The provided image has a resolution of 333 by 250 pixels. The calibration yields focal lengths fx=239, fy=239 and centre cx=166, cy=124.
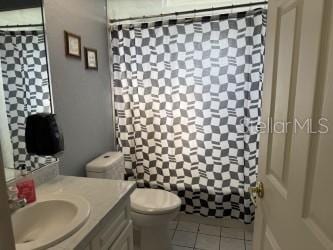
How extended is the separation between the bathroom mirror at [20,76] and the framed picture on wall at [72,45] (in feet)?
0.72

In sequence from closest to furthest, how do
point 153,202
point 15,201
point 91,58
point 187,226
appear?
point 15,201 < point 153,202 < point 91,58 < point 187,226

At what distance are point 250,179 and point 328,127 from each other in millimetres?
1670

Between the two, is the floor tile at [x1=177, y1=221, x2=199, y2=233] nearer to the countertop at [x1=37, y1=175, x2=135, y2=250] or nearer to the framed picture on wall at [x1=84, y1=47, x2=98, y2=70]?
the countertop at [x1=37, y1=175, x2=135, y2=250]

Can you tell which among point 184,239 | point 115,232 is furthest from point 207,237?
point 115,232

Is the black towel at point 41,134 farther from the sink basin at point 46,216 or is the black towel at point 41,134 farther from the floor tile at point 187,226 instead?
the floor tile at point 187,226

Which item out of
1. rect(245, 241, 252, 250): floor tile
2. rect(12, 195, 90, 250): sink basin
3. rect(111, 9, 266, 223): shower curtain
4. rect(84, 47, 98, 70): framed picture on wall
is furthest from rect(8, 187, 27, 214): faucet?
rect(245, 241, 252, 250): floor tile

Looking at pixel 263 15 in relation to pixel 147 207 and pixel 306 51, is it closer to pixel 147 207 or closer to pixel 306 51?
pixel 306 51

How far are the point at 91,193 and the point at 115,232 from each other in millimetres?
240

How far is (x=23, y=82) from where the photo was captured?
1.38 meters

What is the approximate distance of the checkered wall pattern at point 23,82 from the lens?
4.19 feet

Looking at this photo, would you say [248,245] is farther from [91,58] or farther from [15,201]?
[91,58]

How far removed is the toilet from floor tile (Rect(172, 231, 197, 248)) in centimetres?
18

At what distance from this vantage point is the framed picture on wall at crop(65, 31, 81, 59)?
1721mm

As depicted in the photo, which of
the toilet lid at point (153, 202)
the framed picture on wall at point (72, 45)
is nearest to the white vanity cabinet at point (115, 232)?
the toilet lid at point (153, 202)
